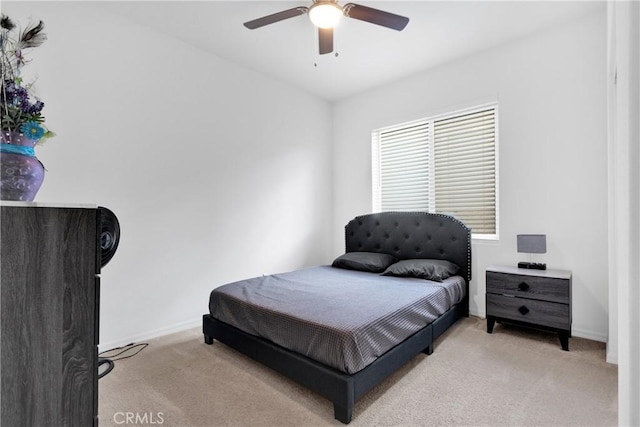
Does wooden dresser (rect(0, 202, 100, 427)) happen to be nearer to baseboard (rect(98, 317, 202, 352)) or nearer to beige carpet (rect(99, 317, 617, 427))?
beige carpet (rect(99, 317, 617, 427))

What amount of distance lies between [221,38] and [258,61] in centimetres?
53

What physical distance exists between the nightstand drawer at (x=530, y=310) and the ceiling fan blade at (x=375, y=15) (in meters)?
2.47

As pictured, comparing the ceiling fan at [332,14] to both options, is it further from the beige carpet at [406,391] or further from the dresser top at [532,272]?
the beige carpet at [406,391]

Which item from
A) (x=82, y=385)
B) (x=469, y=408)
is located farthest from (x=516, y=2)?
(x=82, y=385)

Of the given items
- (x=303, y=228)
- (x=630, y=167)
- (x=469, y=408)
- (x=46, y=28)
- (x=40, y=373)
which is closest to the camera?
(x=630, y=167)

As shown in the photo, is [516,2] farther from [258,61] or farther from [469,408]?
[469,408]

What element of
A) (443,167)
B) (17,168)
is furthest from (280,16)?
(443,167)

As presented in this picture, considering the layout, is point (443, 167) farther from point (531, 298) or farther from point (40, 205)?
point (40, 205)

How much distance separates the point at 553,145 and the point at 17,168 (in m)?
3.75

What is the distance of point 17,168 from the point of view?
1022 mm

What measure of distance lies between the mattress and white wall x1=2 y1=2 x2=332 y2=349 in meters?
0.73

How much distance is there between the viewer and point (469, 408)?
1.80 meters

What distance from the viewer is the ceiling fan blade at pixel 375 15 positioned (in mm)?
2150

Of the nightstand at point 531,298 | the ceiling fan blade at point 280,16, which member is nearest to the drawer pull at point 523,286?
the nightstand at point 531,298
